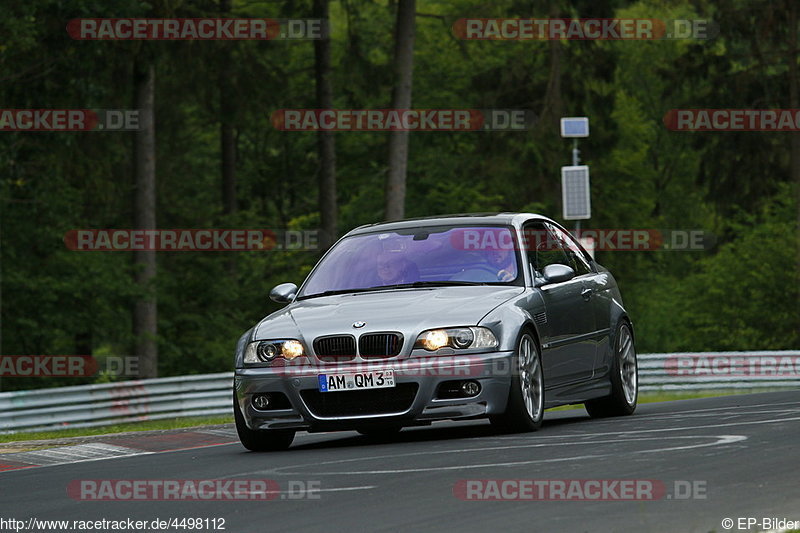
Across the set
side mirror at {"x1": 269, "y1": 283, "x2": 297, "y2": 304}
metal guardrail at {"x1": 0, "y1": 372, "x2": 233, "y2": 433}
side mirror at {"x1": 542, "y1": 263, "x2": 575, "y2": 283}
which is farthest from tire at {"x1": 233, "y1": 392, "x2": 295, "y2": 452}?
metal guardrail at {"x1": 0, "y1": 372, "x2": 233, "y2": 433}

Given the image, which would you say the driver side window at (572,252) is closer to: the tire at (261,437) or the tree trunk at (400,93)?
the tire at (261,437)

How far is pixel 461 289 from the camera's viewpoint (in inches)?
468

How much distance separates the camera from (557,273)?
39.5 feet

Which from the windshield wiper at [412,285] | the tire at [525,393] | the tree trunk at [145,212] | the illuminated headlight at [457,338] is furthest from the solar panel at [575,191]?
the illuminated headlight at [457,338]

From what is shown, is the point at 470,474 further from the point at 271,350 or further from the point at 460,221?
the point at 460,221

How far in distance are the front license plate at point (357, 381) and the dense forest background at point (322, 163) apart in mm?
20429

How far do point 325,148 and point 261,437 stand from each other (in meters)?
30.2

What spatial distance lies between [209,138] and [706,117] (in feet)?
58.8

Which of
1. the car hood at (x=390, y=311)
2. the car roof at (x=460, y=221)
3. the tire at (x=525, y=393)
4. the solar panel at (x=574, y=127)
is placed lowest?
the tire at (x=525, y=393)

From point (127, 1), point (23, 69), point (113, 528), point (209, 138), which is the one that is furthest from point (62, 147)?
point (113, 528)

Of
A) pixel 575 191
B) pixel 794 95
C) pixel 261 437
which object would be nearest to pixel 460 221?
pixel 261 437

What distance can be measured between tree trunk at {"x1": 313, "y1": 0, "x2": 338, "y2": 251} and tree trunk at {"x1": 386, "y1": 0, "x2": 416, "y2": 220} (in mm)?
5748

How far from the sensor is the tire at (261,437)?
11703 millimetres

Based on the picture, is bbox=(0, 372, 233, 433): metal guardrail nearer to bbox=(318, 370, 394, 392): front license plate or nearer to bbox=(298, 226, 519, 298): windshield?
bbox=(298, 226, 519, 298): windshield
